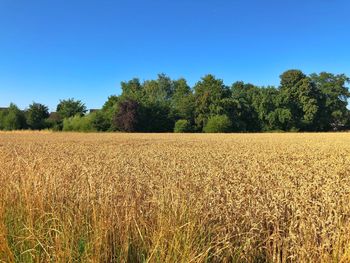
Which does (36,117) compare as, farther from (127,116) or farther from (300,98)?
(300,98)

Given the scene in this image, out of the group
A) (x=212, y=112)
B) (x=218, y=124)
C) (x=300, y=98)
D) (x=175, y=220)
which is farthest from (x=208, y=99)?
(x=175, y=220)

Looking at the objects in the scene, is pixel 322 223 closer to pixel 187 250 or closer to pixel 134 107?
pixel 187 250

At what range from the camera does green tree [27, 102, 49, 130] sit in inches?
2921

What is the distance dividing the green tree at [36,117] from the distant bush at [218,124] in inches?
1281

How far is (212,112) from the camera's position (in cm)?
6912

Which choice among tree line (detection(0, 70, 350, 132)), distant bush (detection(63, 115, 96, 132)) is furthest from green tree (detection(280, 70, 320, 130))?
distant bush (detection(63, 115, 96, 132))

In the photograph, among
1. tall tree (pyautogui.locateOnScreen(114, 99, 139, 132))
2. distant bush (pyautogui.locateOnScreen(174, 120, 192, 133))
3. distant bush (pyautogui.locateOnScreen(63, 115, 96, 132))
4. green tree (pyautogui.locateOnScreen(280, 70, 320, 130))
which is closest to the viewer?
tall tree (pyautogui.locateOnScreen(114, 99, 139, 132))

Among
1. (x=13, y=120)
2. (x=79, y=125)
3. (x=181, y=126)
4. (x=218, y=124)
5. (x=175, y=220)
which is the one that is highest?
(x=13, y=120)

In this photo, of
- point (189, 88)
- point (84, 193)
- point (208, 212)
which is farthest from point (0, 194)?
point (189, 88)

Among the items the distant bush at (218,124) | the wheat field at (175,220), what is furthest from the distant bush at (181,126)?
the wheat field at (175,220)

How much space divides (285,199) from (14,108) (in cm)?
7934

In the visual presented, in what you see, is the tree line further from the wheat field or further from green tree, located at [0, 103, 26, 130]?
the wheat field

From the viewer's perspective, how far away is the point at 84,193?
616cm

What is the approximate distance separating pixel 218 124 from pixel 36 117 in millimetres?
36243
